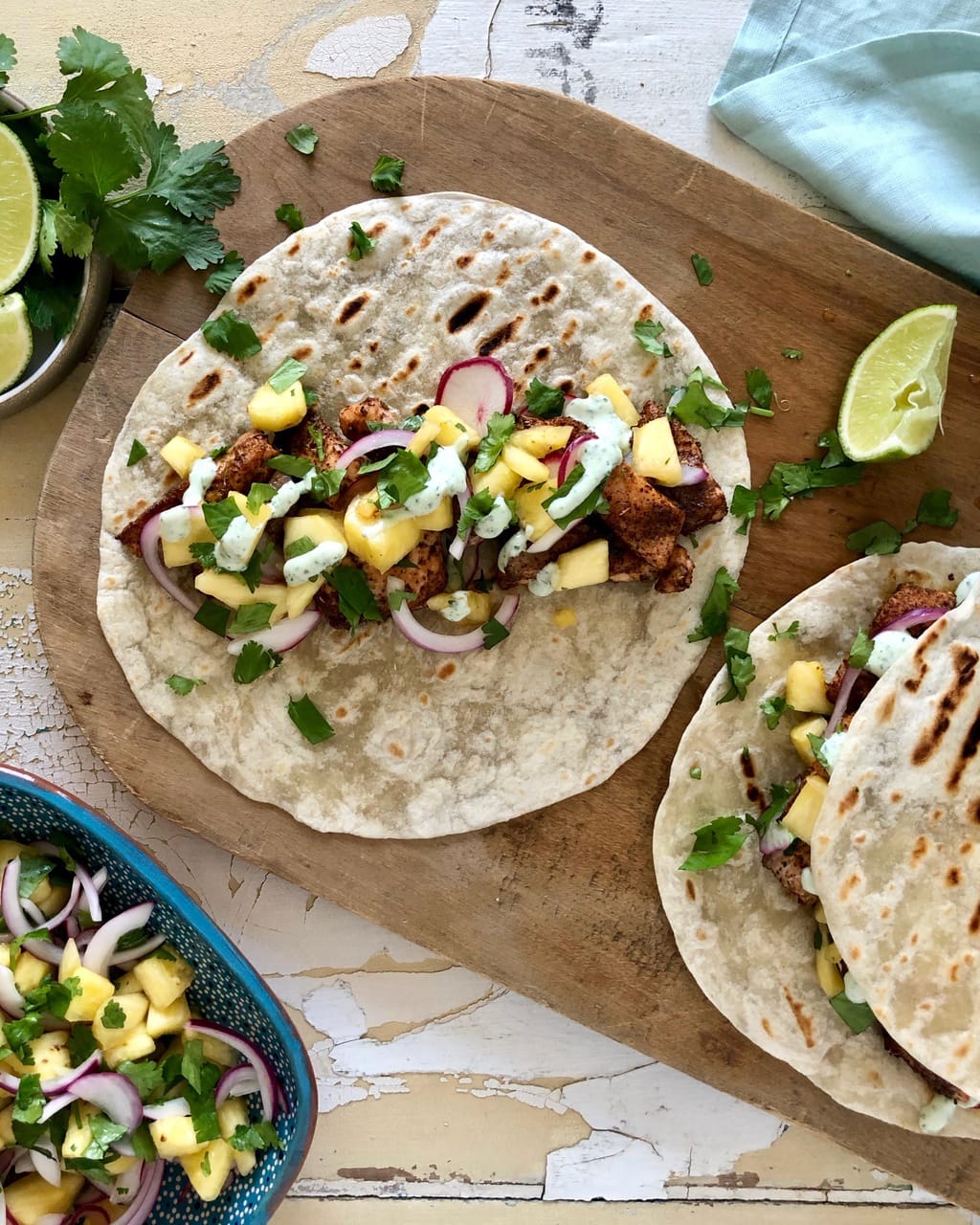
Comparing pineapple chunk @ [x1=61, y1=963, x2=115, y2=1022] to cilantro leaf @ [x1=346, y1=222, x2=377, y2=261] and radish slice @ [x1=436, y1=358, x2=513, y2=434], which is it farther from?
cilantro leaf @ [x1=346, y1=222, x2=377, y2=261]

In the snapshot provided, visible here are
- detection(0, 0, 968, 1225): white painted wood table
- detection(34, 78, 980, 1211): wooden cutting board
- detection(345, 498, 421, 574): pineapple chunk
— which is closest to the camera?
detection(345, 498, 421, 574): pineapple chunk

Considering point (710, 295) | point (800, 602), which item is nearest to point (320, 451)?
point (710, 295)

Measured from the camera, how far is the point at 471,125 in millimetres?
3309

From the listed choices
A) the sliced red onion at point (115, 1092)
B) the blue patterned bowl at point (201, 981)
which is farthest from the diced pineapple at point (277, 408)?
the sliced red onion at point (115, 1092)

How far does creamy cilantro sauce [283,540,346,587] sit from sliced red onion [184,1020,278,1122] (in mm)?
1514

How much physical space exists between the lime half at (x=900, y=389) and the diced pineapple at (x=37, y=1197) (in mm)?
3453

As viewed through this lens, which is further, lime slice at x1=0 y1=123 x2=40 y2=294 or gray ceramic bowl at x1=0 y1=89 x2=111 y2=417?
gray ceramic bowl at x1=0 y1=89 x2=111 y2=417

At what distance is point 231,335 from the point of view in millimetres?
3195

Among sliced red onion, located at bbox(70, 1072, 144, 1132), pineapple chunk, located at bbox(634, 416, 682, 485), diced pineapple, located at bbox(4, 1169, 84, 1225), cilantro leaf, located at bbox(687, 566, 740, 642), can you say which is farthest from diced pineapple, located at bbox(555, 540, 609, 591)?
diced pineapple, located at bbox(4, 1169, 84, 1225)

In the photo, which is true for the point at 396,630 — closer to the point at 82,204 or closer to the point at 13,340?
the point at 13,340

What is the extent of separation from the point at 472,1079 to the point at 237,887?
1080mm

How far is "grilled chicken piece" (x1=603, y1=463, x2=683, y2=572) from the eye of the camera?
304 cm

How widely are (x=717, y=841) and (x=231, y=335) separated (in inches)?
88.7

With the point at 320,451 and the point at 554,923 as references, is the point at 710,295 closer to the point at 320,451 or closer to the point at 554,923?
the point at 320,451
